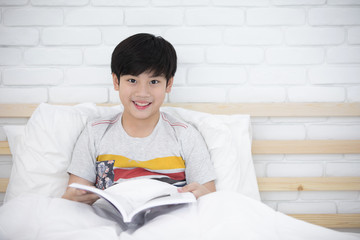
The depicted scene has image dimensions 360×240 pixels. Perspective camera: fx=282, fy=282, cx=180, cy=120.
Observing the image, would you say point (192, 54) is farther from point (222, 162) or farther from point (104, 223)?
point (104, 223)

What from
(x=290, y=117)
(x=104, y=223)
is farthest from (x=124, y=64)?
(x=290, y=117)

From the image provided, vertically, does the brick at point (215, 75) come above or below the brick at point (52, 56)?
below

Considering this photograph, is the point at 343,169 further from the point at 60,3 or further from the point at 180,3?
the point at 60,3

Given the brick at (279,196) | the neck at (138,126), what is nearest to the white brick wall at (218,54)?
the brick at (279,196)

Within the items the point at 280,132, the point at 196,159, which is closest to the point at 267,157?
the point at 280,132

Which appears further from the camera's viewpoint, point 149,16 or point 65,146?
point 149,16

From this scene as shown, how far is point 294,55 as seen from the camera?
1.20 metres

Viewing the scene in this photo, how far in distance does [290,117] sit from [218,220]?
2.40ft

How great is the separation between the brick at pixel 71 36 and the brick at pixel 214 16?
0.39m

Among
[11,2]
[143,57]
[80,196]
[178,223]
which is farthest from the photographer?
[11,2]

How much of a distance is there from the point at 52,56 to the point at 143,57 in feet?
1.60

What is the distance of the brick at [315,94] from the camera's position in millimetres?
1208

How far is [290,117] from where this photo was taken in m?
1.21

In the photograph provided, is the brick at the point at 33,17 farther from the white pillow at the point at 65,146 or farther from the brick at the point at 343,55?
the brick at the point at 343,55
